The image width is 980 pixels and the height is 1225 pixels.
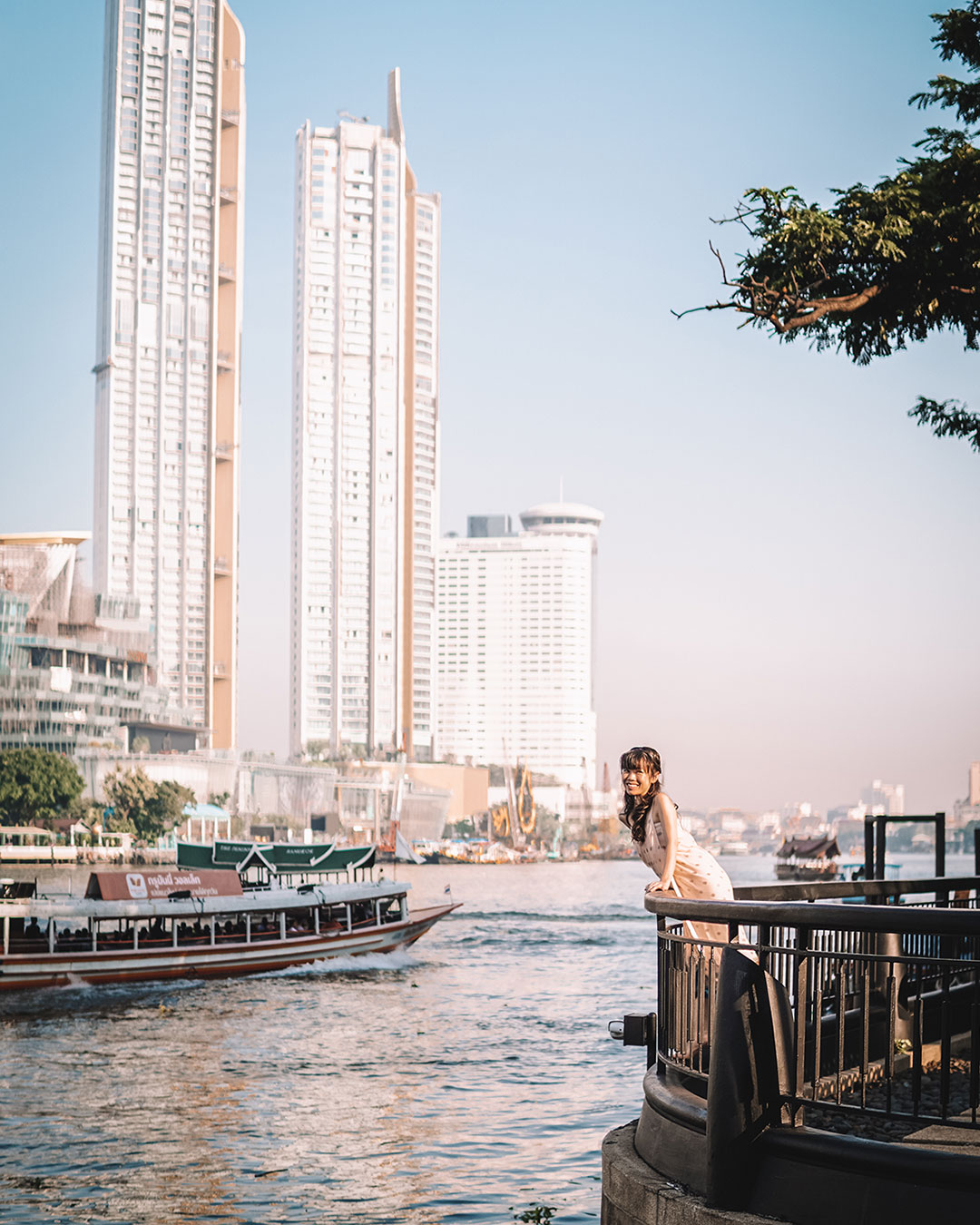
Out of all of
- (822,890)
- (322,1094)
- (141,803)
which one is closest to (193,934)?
(322,1094)

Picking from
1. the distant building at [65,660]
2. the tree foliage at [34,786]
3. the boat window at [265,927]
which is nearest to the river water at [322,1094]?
the boat window at [265,927]

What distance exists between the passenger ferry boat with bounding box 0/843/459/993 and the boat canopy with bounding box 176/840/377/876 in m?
14.1

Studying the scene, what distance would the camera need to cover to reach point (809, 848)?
12781 centimetres

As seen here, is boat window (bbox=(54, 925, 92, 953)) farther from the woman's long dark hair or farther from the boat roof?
the woman's long dark hair

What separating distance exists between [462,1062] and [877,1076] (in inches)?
812

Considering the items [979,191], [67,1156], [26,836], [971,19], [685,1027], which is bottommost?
[26,836]

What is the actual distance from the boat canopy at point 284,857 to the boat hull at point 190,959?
617 inches

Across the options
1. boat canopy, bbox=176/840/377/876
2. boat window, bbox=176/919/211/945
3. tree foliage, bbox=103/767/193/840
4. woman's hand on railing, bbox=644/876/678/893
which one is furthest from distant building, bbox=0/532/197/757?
woman's hand on railing, bbox=644/876/678/893

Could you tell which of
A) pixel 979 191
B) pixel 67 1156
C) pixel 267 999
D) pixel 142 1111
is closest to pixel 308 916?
pixel 267 999

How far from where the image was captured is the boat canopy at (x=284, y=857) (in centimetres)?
6862

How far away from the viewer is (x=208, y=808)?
582 ft

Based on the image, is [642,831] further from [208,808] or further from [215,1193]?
[208,808]

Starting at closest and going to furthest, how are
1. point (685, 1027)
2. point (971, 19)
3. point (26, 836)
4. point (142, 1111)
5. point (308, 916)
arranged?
point (685, 1027) → point (971, 19) → point (142, 1111) → point (308, 916) → point (26, 836)

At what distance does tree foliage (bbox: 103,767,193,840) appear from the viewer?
16638cm
